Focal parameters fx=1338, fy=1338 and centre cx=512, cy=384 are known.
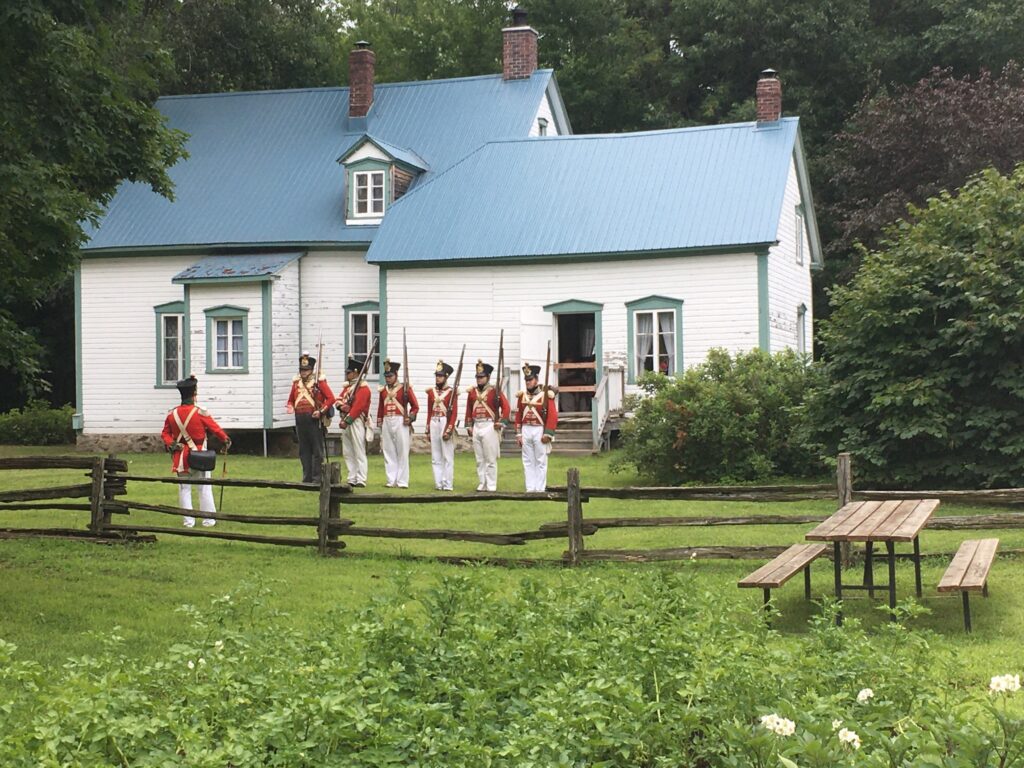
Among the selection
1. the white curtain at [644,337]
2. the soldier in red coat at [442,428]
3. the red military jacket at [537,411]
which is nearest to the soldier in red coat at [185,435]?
the soldier in red coat at [442,428]

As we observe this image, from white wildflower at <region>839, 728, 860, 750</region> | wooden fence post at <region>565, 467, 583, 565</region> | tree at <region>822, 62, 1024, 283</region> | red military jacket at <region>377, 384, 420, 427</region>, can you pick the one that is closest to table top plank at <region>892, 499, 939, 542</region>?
wooden fence post at <region>565, 467, 583, 565</region>

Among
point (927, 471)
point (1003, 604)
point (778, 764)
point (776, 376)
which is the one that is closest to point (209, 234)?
point (776, 376)

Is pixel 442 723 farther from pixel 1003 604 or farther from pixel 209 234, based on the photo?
pixel 209 234

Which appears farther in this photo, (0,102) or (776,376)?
(776,376)

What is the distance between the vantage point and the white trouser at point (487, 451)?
19.7 metres

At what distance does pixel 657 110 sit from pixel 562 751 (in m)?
36.2

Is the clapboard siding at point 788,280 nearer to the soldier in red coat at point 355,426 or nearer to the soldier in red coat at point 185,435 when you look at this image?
the soldier in red coat at point 355,426

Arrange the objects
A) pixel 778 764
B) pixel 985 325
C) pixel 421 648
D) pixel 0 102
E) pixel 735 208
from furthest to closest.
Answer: pixel 735 208, pixel 985 325, pixel 0 102, pixel 421 648, pixel 778 764

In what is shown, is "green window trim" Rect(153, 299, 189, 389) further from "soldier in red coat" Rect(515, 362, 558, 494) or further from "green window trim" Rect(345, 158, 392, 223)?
"soldier in red coat" Rect(515, 362, 558, 494)

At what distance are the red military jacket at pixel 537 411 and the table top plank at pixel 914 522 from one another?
799cm

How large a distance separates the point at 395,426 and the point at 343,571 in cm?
796

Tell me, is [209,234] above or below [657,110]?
below

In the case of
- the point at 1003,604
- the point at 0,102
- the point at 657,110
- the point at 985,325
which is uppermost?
the point at 657,110

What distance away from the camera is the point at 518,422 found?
19.6m
